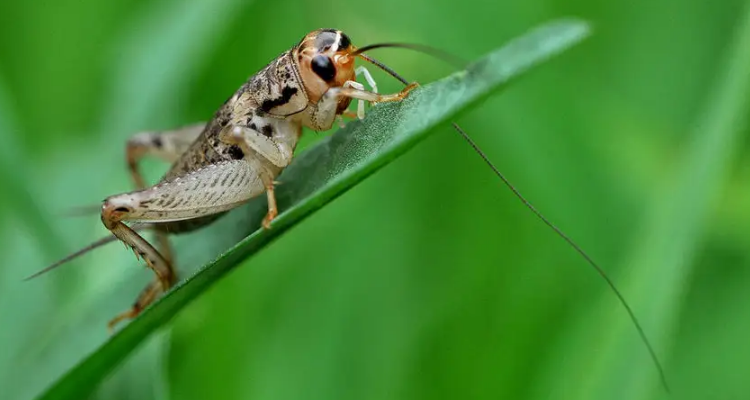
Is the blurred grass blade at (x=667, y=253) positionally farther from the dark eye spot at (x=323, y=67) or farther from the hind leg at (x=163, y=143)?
the hind leg at (x=163, y=143)

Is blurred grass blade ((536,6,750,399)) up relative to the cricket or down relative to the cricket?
down

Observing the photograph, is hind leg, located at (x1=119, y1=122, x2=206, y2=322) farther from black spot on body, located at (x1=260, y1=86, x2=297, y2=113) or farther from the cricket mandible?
black spot on body, located at (x1=260, y1=86, x2=297, y2=113)

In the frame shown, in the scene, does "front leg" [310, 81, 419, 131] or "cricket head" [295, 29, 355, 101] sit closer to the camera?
"front leg" [310, 81, 419, 131]

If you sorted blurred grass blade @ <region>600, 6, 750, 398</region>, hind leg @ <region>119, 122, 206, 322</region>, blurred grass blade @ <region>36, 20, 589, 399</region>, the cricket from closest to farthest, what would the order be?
blurred grass blade @ <region>36, 20, 589, 399</region> < blurred grass blade @ <region>600, 6, 750, 398</region> < the cricket < hind leg @ <region>119, 122, 206, 322</region>

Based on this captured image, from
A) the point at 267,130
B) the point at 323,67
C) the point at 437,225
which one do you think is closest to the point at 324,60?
the point at 323,67

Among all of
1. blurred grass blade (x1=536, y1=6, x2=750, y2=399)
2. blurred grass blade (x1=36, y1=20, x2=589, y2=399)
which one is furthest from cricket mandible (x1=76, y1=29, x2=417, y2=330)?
blurred grass blade (x1=536, y1=6, x2=750, y2=399)

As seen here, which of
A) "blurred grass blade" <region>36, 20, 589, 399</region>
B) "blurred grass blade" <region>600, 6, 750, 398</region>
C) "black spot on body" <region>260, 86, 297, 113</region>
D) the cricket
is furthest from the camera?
"black spot on body" <region>260, 86, 297, 113</region>

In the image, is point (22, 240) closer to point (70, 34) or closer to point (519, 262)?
point (70, 34)
